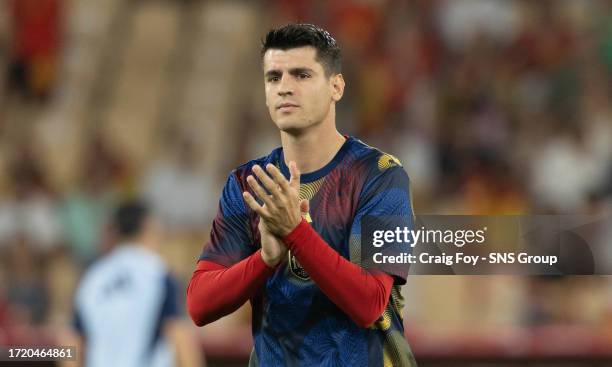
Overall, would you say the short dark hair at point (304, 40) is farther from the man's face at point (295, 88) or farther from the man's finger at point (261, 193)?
the man's finger at point (261, 193)

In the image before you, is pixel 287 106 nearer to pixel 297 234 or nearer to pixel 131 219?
pixel 297 234

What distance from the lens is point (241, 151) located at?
1246 cm

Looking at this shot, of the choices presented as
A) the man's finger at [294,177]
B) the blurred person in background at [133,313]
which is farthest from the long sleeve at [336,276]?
the blurred person in background at [133,313]

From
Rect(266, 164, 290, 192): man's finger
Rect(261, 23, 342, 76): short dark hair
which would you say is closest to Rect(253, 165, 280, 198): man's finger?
Rect(266, 164, 290, 192): man's finger

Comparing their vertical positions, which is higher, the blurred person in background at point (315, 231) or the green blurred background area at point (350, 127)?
the green blurred background area at point (350, 127)

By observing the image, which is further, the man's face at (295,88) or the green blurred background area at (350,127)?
the green blurred background area at (350,127)

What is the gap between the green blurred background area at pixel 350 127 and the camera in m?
10.0

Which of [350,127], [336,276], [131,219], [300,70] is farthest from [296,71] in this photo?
[350,127]

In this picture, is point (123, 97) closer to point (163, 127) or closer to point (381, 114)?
point (163, 127)

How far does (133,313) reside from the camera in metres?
6.59

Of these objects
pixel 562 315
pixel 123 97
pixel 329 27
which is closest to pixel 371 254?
pixel 562 315

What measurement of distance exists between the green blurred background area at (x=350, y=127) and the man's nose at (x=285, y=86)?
479 centimetres

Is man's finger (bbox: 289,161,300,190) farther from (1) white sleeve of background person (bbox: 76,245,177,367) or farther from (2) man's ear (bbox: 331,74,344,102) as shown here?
(1) white sleeve of background person (bbox: 76,245,177,367)

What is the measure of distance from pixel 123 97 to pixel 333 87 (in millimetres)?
11753
